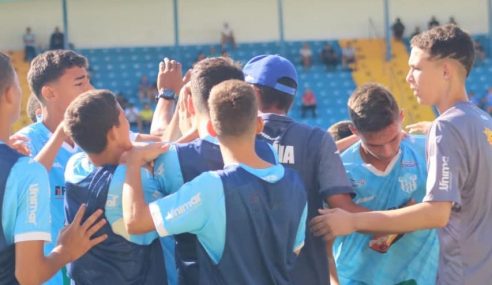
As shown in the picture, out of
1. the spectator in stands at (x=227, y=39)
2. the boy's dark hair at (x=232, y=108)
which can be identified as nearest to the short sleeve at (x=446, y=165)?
the boy's dark hair at (x=232, y=108)

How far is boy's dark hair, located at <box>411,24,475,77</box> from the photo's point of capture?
3826 millimetres

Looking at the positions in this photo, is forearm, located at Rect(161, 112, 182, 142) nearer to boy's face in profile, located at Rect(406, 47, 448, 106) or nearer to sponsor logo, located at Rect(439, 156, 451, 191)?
boy's face in profile, located at Rect(406, 47, 448, 106)

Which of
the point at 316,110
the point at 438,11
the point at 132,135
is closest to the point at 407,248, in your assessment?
the point at 132,135

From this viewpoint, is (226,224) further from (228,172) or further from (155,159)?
(155,159)

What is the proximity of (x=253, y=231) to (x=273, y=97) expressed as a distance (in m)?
0.87

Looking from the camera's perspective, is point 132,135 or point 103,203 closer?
point 103,203

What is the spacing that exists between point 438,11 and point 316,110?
8014 millimetres

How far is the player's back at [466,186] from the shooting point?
3625 mm

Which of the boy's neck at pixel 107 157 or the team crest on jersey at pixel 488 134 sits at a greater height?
the team crest on jersey at pixel 488 134

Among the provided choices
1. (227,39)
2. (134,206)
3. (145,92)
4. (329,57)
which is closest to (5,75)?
(134,206)

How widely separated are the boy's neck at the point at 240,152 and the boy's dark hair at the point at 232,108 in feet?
0.14

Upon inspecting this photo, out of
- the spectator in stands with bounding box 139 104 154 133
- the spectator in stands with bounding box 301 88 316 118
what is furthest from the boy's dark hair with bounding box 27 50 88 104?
the spectator in stands with bounding box 301 88 316 118

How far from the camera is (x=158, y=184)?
3.62 m

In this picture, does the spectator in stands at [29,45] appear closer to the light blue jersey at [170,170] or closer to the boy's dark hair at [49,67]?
the boy's dark hair at [49,67]
